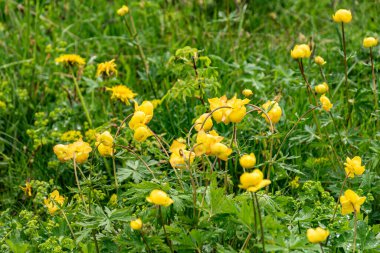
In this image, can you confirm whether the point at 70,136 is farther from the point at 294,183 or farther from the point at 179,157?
the point at 179,157

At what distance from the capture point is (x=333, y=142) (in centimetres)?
297

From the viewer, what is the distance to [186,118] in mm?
3262

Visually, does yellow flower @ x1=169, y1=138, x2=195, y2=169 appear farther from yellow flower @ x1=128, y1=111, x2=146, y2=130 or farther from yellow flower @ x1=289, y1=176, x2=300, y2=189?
yellow flower @ x1=289, y1=176, x2=300, y2=189

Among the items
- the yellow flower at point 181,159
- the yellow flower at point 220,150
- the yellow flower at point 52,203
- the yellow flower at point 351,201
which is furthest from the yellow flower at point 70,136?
the yellow flower at point 351,201

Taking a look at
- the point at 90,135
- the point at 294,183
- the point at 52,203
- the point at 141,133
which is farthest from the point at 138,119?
the point at 90,135

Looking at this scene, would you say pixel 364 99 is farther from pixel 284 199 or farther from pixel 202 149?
pixel 202 149

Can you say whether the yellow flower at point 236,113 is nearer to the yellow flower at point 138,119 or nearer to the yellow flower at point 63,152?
the yellow flower at point 138,119

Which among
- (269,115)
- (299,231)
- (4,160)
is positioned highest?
(269,115)

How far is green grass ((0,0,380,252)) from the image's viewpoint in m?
2.11

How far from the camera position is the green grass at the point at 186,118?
211 centimetres

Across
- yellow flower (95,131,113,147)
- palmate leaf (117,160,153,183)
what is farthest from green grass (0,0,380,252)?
yellow flower (95,131,113,147)

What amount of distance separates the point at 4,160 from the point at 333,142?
1.47 meters

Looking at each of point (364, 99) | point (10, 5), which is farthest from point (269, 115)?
point (10, 5)

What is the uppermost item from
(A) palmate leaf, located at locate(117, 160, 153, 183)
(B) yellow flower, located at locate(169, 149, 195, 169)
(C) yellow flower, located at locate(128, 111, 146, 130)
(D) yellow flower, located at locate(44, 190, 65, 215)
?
(C) yellow flower, located at locate(128, 111, 146, 130)
